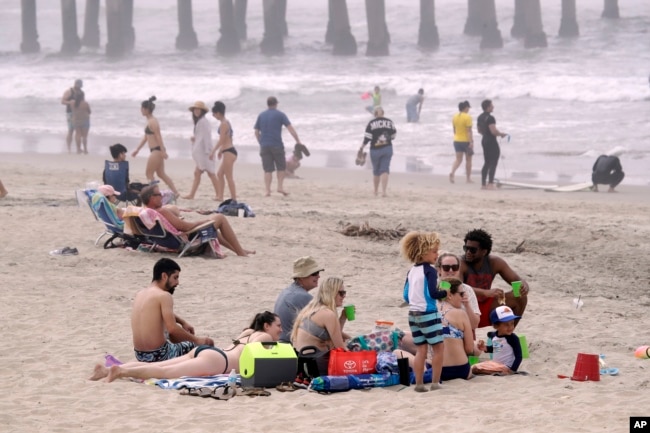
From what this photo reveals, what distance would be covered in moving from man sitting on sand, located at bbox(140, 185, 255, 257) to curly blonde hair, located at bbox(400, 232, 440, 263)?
14.6 feet

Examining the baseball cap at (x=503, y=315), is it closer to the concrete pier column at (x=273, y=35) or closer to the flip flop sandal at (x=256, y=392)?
the flip flop sandal at (x=256, y=392)

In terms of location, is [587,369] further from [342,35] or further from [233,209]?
[342,35]

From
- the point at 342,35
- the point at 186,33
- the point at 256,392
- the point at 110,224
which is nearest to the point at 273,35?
the point at 342,35

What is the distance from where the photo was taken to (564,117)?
28875 millimetres

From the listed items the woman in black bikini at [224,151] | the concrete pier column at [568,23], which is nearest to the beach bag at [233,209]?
the woman in black bikini at [224,151]

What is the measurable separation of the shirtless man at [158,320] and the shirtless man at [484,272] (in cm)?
198

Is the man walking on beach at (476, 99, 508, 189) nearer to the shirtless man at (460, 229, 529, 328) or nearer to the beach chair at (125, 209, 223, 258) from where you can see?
the beach chair at (125, 209, 223, 258)

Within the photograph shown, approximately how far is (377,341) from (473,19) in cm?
3951

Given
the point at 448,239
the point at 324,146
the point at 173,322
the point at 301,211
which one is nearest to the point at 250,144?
the point at 324,146

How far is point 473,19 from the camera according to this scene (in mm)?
45031

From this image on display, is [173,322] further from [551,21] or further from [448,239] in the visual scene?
[551,21]

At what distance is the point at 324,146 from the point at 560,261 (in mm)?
13945

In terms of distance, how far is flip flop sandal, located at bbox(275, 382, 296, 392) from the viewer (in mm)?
6328

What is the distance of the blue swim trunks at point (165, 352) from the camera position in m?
6.85
